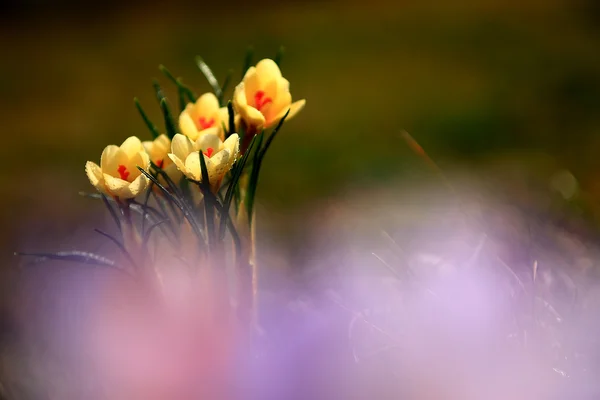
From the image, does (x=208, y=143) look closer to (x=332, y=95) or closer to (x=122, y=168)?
(x=122, y=168)

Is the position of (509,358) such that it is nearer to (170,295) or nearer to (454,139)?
(170,295)

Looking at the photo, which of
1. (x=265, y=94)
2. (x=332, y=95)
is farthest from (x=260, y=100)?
(x=332, y=95)

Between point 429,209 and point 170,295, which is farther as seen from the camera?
point 429,209

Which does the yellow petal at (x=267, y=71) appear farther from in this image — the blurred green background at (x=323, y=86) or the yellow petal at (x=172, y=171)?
the blurred green background at (x=323, y=86)

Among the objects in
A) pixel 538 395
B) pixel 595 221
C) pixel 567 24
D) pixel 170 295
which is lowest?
pixel 567 24

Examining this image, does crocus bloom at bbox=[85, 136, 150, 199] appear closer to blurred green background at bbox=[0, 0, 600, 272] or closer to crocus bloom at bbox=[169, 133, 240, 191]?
crocus bloom at bbox=[169, 133, 240, 191]

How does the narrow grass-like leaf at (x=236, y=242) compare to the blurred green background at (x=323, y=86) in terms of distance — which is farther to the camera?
the blurred green background at (x=323, y=86)

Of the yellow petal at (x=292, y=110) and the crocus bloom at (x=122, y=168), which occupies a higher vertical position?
the crocus bloom at (x=122, y=168)

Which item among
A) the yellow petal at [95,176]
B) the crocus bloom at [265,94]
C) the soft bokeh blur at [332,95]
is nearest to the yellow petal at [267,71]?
the crocus bloom at [265,94]

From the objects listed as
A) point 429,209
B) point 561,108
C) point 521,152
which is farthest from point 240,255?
point 561,108
